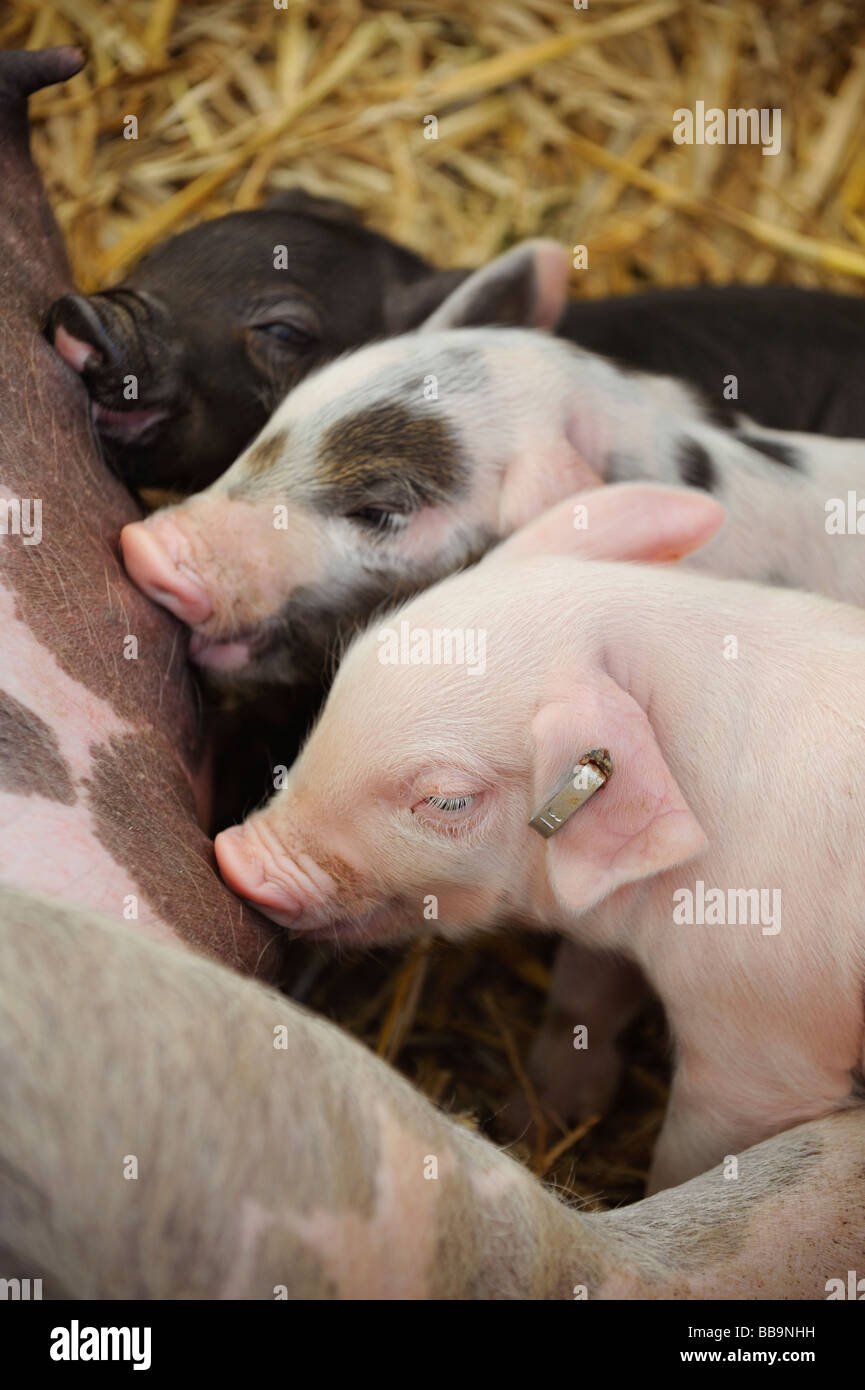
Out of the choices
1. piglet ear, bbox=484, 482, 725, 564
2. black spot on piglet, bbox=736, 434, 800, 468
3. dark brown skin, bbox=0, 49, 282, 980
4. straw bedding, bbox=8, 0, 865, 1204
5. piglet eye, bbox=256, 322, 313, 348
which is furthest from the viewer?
straw bedding, bbox=8, 0, 865, 1204

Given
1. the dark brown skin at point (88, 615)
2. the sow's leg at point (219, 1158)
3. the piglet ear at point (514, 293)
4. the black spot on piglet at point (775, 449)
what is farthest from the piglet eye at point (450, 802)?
the piglet ear at point (514, 293)

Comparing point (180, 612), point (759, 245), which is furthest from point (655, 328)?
point (180, 612)

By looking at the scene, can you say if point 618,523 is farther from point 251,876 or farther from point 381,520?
point 251,876

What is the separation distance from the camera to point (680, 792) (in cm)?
187

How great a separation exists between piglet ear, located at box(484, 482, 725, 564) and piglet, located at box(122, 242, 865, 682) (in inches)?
7.3

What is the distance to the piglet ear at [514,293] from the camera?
288 cm

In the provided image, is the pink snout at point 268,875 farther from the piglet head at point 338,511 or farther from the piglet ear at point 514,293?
the piglet ear at point 514,293

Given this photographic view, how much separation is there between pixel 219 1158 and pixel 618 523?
122cm

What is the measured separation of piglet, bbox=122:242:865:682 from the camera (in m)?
2.29


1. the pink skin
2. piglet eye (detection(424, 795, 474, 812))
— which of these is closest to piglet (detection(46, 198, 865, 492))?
the pink skin

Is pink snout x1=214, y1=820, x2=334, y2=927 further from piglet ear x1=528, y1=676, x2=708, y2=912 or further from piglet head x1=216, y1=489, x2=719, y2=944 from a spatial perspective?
piglet ear x1=528, y1=676, x2=708, y2=912

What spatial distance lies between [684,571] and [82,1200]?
1.40 meters

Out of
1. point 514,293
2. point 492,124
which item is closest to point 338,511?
point 514,293

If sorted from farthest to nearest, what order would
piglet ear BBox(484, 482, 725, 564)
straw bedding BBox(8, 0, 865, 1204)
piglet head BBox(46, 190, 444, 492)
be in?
straw bedding BBox(8, 0, 865, 1204)
piglet head BBox(46, 190, 444, 492)
piglet ear BBox(484, 482, 725, 564)
